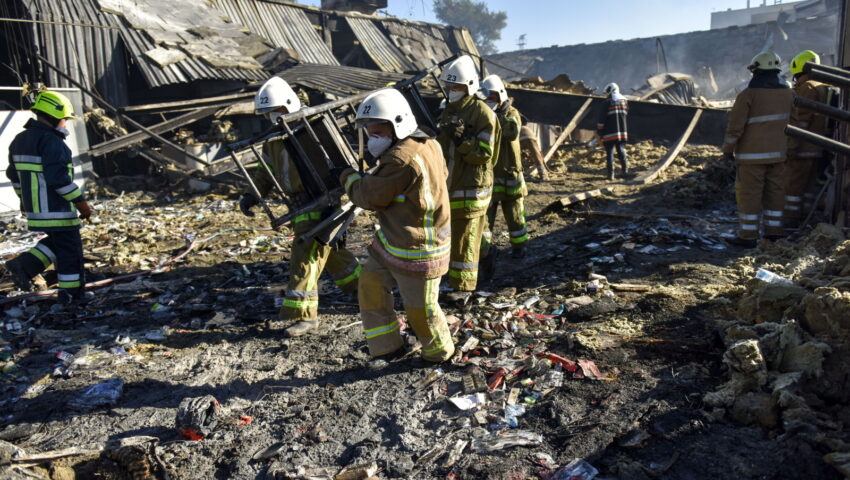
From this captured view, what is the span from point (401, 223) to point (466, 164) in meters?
1.64

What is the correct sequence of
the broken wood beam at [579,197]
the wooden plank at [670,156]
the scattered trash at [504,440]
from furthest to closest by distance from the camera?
1. the wooden plank at [670,156]
2. the broken wood beam at [579,197]
3. the scattered trash at [504,440]

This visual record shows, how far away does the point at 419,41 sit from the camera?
2008cm

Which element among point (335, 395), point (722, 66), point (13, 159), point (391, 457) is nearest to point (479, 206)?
point (335, 395)

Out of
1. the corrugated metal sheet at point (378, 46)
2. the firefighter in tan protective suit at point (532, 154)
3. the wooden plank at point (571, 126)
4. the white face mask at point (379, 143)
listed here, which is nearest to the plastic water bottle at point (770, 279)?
the white face mask at point (379, 143)

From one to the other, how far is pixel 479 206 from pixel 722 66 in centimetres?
2824

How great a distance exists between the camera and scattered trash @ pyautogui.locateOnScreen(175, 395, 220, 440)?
3.12 m

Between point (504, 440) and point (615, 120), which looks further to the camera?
point (615, 120)

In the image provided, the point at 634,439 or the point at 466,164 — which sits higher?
the point at 466,164

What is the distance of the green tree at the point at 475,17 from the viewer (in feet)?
170

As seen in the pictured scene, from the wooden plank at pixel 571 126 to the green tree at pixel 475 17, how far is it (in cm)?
4196

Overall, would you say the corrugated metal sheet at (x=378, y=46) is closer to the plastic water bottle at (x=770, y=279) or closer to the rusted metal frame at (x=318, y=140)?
the rusted metal frame at (x=318, y=140)

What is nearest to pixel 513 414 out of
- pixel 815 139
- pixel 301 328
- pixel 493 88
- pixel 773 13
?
pixel 301 328

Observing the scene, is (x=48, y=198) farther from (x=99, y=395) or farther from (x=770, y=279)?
(x=770, y=279)

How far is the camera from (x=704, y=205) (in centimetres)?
852
